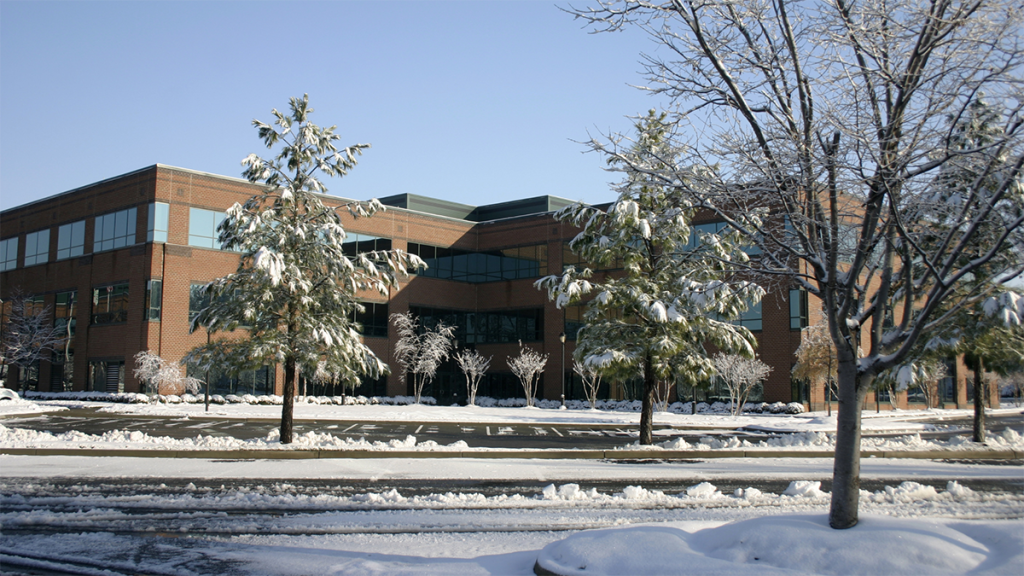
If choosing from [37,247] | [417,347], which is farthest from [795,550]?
[37,247]

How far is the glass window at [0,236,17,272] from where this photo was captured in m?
50.1

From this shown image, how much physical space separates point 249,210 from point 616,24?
13.8 m

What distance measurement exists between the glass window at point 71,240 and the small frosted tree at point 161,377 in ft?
35.5

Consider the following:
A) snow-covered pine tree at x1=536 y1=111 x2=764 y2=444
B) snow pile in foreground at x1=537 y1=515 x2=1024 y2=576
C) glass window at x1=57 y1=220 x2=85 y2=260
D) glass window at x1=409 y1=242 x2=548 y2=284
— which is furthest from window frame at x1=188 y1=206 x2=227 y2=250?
Result: snow pile in foreground at x1=537 y1=515 x2=1024 y2=576

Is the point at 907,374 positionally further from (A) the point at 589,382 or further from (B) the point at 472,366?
(B) the point at 472,366

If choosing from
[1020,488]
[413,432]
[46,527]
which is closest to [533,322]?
[413,432]

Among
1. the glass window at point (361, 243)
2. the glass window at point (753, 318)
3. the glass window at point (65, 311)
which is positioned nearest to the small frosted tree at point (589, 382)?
the glass window at point (753, 318)

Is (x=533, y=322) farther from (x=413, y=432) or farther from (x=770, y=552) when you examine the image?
(x=770, y=552)

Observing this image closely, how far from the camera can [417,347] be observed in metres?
45.7

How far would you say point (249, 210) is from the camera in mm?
18328

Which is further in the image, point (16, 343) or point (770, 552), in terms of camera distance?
point (16, 343)

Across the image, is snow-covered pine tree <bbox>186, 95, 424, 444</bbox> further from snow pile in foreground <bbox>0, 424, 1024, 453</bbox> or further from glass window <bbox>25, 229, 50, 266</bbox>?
glass window <bbox>25, 229, 50, 266</bbox>

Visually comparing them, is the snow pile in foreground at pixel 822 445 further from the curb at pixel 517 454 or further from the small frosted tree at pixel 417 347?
the small frosted tree at pixel 417 347

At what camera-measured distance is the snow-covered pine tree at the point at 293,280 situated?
1738 centimetres
